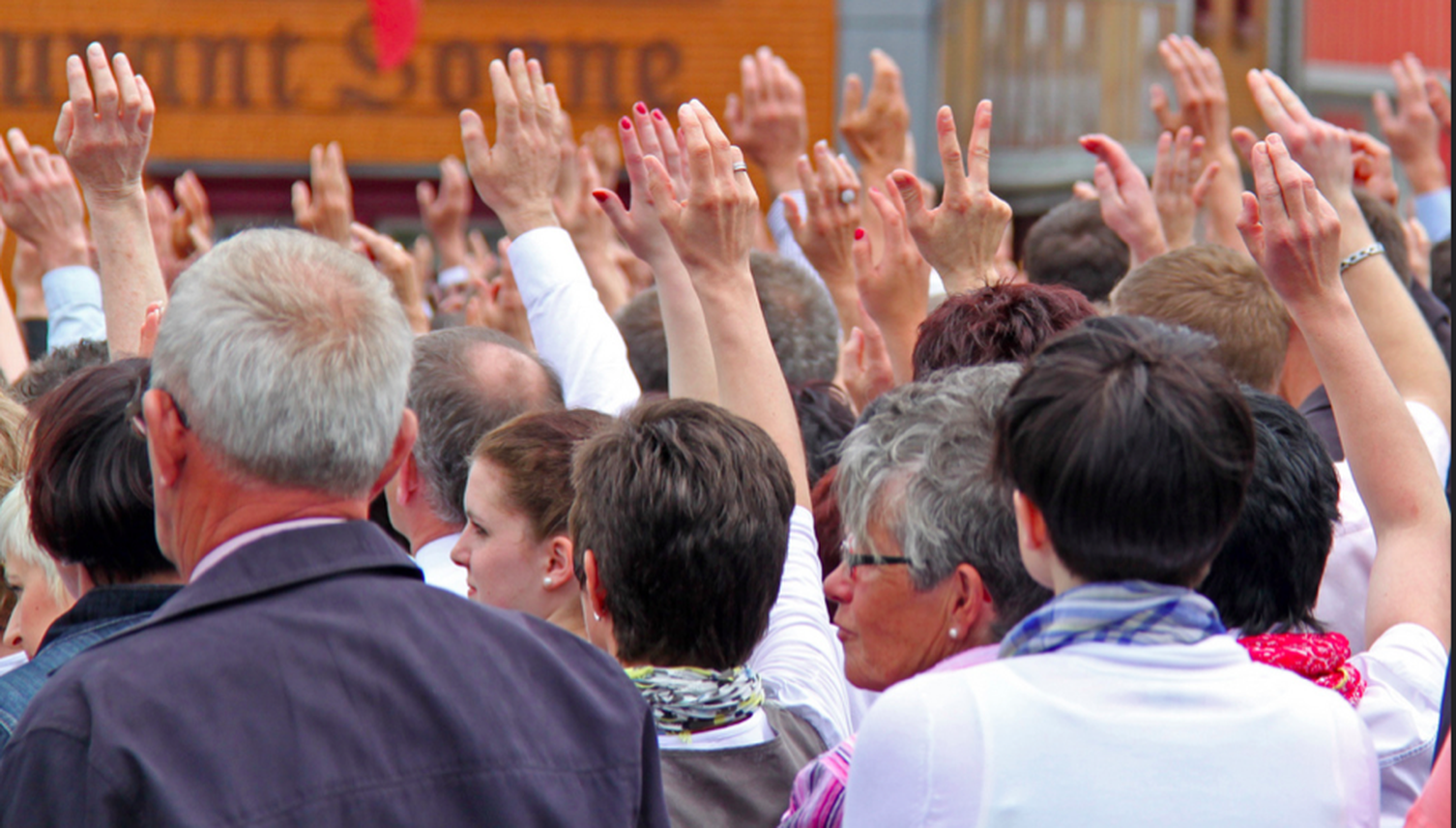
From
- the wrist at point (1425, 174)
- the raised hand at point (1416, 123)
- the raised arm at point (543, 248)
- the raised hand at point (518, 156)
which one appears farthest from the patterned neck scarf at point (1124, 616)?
the wrist at point (1425, 174)

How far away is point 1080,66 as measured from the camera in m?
13.8

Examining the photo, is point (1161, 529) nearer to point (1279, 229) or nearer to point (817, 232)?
point (1279, 229)

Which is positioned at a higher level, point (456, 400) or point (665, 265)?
point (665, 265)

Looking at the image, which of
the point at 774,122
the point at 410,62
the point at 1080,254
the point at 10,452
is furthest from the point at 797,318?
the point at 410,62

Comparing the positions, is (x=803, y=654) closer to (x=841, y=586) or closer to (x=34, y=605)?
(x=841, y=586)

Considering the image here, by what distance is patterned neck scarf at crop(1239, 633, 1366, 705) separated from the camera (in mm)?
1813

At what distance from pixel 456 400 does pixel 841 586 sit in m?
1.01

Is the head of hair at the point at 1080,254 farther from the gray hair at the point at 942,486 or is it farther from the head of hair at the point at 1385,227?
the gray hair at the point at 942,486

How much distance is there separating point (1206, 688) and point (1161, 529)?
0.49ft

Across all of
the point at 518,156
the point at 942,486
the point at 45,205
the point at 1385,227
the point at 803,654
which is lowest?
the point at 803,654

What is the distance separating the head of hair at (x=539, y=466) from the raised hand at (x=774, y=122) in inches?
94.9

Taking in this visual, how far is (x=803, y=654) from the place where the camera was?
2.17 meters

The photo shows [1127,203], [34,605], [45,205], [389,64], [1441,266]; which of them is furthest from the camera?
[389,64]

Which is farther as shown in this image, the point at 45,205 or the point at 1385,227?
the point at 45,205
